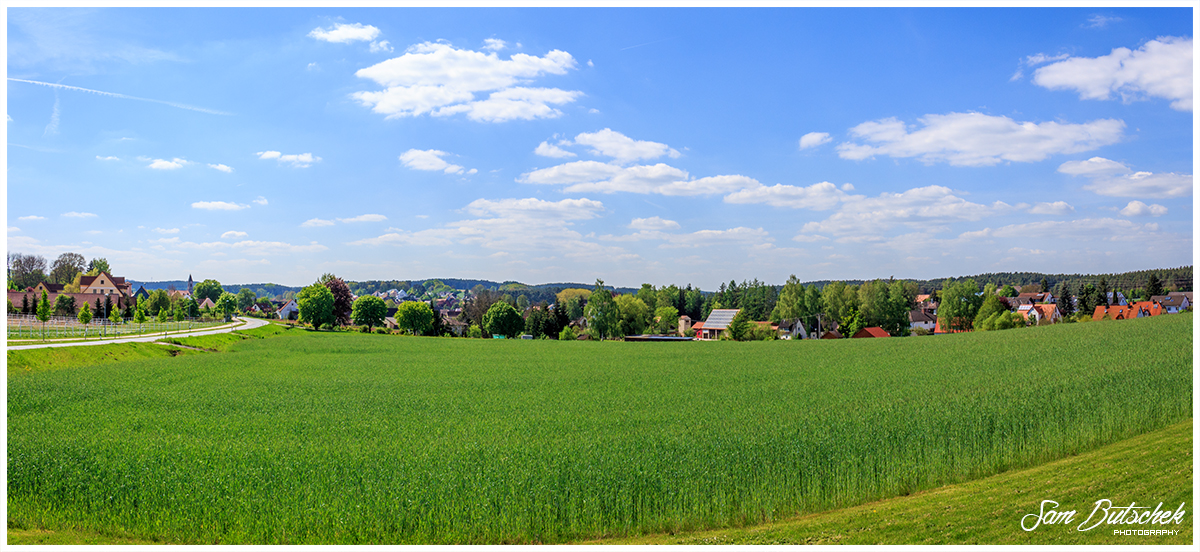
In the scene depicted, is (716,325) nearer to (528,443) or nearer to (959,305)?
(959,305)

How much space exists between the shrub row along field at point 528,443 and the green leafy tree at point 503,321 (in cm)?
4745

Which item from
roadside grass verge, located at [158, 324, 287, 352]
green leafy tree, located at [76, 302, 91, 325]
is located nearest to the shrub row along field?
roadside grass verge, located at [158, 324, 287, 352]

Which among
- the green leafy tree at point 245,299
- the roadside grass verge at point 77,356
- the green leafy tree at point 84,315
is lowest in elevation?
the roadside grass verge at point 77,356

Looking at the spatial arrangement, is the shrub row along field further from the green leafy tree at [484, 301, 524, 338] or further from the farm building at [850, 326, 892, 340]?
the green leafy tree at [484, 301, 524, 338]

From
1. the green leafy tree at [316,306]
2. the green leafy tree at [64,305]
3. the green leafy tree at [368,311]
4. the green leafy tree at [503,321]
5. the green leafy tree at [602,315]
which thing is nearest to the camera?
the green leafy tree at [64,305]

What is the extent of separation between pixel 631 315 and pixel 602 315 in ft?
12.7

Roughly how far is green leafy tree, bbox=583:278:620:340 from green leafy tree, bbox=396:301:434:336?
23.1m

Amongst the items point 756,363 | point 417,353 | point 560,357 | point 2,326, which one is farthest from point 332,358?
point 2,326

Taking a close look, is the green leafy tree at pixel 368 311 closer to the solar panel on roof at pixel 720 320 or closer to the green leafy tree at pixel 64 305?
the green leafy tree at pixel 64 305

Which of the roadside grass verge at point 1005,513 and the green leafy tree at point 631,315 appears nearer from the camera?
the roadside grass verge at point 1005,513

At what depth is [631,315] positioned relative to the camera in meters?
70.8

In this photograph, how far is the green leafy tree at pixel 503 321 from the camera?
74.7 m

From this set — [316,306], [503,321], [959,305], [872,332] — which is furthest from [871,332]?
[316,306]

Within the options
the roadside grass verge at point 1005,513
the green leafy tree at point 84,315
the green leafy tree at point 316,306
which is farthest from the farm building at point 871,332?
the green leafy tree at point 84,315
